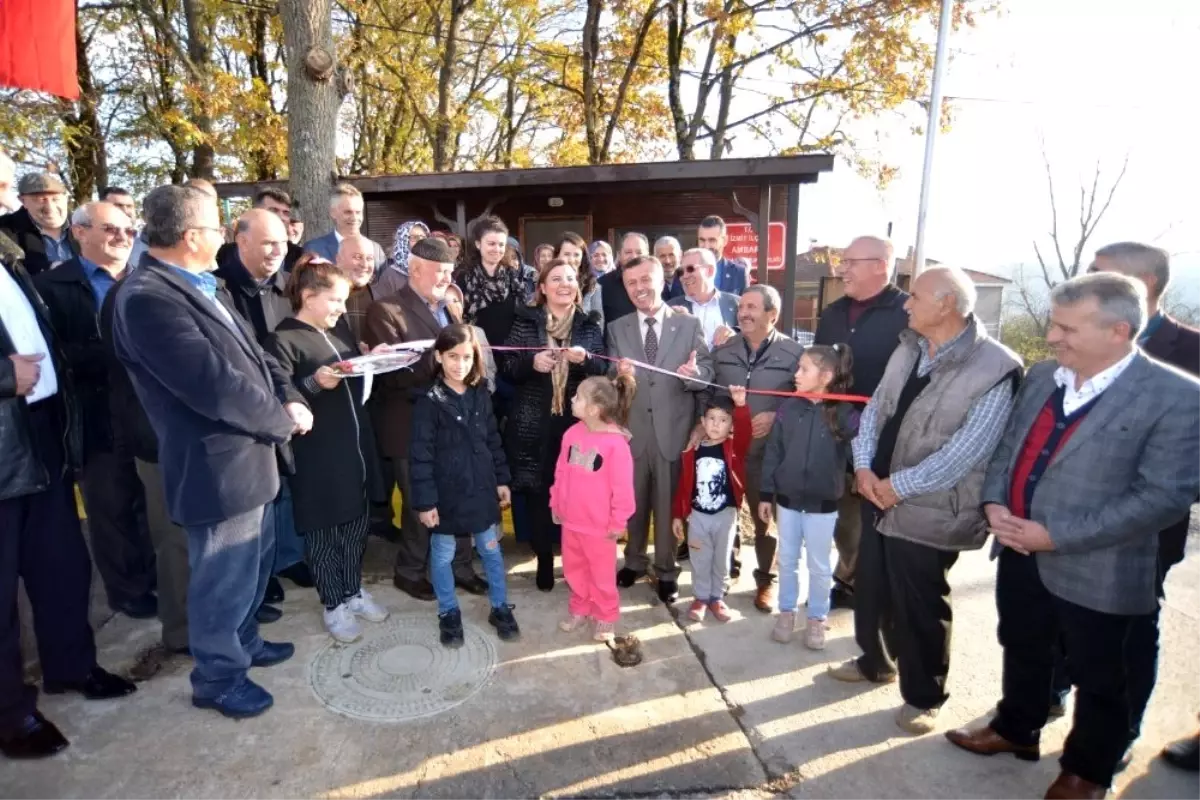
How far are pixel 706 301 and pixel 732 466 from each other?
1.30 meters

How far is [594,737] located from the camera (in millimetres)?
2760

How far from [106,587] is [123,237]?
79.2 inches

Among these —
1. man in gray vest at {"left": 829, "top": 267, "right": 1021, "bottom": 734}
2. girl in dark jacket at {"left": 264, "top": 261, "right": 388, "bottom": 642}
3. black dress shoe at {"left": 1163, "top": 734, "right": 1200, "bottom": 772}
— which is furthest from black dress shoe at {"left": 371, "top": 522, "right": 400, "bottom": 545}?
black dress shoe at {"left": 1163, "top": 734, "right": 1200, "bottom": 772}

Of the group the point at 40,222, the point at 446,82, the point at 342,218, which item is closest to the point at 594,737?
the point at 342,218

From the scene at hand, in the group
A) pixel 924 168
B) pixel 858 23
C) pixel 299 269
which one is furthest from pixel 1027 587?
pixel 858 23

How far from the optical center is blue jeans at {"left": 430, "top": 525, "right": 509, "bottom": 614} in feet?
11.5

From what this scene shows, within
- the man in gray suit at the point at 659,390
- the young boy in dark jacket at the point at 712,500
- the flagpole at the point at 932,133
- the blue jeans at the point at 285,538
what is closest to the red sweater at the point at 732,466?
the young boy in dark jacket at the point at 712,500

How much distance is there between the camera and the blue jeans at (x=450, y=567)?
3506mm

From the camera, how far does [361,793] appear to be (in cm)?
244

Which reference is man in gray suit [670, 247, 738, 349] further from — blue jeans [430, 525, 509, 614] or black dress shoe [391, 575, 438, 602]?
black dress shoe [391, 575, 438, 602]

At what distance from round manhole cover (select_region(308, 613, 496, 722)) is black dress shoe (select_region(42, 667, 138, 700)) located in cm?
81

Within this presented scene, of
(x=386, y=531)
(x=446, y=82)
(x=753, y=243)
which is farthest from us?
(x=446, y=82)

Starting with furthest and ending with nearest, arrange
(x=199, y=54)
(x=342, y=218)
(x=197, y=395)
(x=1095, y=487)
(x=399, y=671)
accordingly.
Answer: (x=199, y=54)
(x=342, y=218)
(x=399, y=671)
(x=197, y=395)
(x=1095, y=487)

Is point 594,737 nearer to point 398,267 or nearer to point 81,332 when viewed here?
point 81,332
